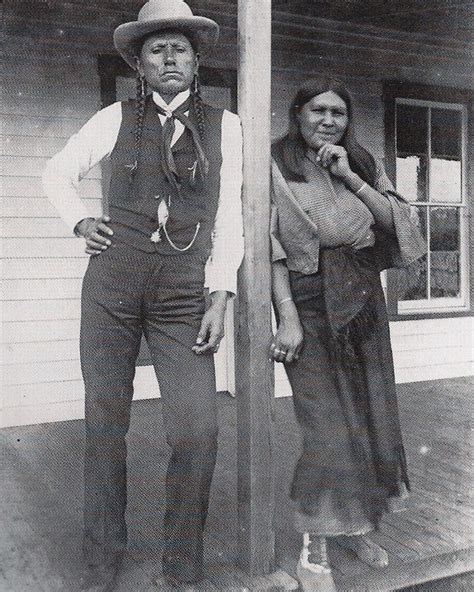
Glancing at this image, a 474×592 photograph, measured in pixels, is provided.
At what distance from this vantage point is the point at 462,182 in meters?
6.82

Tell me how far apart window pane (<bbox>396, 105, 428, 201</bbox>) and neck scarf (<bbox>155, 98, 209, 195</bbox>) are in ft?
14.2

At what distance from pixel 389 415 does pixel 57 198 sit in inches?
57.6

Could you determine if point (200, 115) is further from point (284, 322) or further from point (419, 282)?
point (419, 282)

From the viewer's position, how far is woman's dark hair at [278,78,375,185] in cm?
265

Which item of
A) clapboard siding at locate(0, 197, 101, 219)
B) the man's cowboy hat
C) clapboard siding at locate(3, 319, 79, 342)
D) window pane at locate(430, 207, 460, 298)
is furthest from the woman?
window pane at locate(430, 207, 460, 298)

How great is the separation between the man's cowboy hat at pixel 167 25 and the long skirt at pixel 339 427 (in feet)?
3.00

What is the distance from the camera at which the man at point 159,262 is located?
2516 mm

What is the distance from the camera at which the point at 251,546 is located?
109 inches

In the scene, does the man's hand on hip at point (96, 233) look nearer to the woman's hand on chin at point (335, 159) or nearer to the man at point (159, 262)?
the man at point (159, 262)

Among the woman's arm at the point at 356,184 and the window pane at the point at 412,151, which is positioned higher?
the window pane at the point at 412,151

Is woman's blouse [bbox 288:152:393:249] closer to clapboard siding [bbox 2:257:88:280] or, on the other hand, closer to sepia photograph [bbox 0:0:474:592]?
sepia photograph [bbox 0:0:474:592]

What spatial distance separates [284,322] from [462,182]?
4719 millimetres

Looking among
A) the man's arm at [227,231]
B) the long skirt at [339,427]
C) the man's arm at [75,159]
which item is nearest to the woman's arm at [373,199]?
the long skirt at [339,427]

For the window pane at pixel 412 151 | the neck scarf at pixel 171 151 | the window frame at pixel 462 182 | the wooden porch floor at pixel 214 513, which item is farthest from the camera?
the window pane at pixel 412 151
